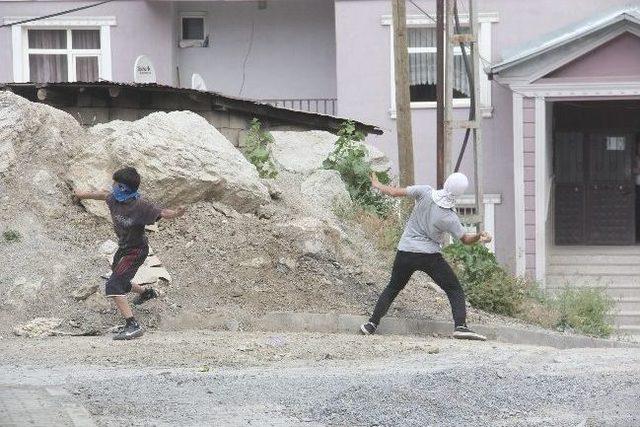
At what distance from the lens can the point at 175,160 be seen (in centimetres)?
1445

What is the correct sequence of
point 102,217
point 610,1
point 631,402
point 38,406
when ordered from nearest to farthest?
point 38,406 < point 631,402 < point 102,217 < point 610,1

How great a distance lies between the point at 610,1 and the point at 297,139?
9722 mm

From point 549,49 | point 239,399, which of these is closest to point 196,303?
point 239,399

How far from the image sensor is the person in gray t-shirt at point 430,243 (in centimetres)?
1256

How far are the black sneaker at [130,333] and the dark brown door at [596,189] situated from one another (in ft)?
53.3

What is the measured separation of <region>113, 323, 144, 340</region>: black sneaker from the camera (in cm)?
1184

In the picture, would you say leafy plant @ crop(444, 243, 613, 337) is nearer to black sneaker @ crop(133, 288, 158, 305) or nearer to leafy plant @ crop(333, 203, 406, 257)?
leafy plant @ crop(333, 203, 406, 257)

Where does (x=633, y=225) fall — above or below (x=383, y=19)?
below

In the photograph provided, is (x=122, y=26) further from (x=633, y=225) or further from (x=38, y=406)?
(x=38, y=406)

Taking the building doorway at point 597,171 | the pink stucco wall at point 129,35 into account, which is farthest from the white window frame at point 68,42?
the building doorway at point 597,171

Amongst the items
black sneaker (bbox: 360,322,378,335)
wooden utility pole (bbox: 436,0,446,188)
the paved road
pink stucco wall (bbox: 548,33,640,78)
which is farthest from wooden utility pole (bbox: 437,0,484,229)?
the paved road

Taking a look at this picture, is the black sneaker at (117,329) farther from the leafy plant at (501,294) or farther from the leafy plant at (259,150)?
the leafy plant at (501,294)

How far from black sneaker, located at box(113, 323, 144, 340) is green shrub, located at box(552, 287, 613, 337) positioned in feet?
17.9

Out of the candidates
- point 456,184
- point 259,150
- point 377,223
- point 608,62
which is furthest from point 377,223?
point 608,62
